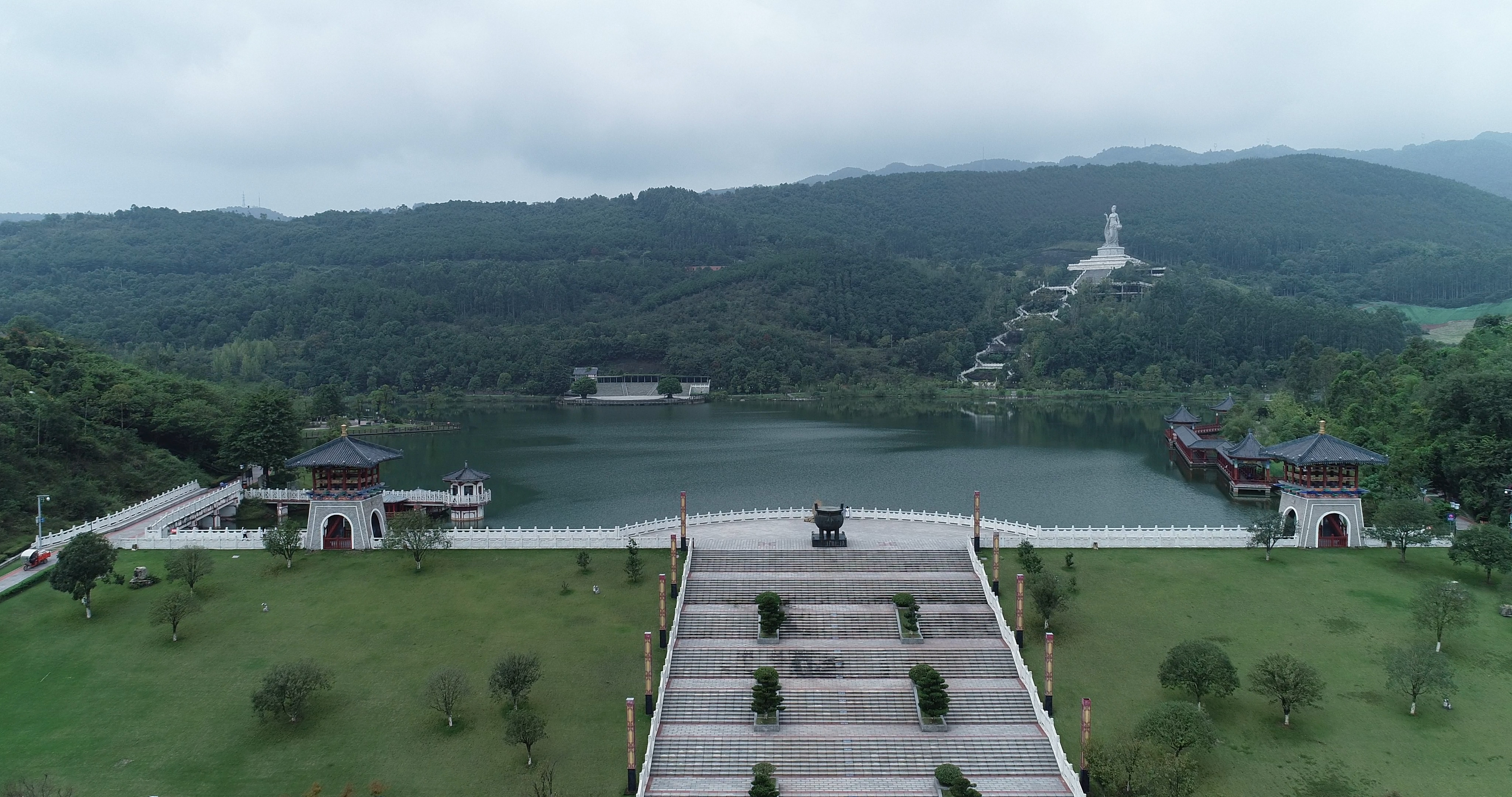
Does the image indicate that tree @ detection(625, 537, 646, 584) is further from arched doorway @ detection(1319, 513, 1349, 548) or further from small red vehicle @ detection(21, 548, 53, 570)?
arched doorway @ detection(1319, 513, 1349, 548)

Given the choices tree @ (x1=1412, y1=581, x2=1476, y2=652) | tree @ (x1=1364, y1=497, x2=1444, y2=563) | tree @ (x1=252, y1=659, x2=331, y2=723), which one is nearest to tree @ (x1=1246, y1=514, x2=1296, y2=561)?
tree @ (x1=1364, y1=497, x2=1444, y2=563)

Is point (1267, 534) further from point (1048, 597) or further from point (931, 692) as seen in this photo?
point (931, 692)

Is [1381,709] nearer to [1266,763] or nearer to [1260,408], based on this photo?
[1266,763]

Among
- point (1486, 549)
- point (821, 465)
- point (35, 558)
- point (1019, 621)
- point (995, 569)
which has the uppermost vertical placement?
point (1486, 549)

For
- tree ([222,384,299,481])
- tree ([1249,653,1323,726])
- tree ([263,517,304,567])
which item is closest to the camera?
tree ([1249,653,1323,726])

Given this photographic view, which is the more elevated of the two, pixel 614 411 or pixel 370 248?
pixel 370 248

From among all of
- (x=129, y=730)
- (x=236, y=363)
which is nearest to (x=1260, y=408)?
(x=129, y=730)

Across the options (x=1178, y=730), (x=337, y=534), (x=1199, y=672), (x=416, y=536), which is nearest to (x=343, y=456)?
(x=337, y=534)
